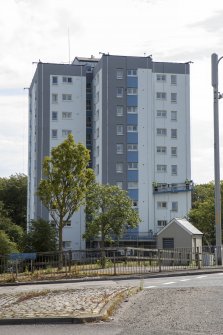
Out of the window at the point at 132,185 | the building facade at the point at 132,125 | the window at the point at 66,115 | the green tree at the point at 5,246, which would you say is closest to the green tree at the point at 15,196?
the building facade at the point at 132,125

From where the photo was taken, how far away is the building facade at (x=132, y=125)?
8694cm

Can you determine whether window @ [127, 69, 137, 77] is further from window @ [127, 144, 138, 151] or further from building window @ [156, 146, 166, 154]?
building window @ [156, 146, 166, 154]

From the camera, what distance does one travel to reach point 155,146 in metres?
88.8

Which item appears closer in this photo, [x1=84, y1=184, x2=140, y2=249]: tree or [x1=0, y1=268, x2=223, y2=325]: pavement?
[x1=0, y1=268, x2=223, y2=325]: pavement

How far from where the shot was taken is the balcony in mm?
86688

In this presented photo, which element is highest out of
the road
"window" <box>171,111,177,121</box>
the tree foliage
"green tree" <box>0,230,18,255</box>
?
"window" <box>171,111,177,121</box>

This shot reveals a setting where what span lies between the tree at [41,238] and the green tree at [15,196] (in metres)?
52.6

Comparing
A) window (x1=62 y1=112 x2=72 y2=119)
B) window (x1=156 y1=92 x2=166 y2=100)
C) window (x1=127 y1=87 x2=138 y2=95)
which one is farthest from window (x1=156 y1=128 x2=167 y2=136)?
window (x1=62 y1=112 x2=72 y2=119)

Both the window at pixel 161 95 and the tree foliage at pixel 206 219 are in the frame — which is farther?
the window at pixel 161 95

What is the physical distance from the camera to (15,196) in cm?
10744

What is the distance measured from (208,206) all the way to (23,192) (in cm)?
4298

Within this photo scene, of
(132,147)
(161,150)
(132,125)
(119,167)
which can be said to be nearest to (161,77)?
(132,125)

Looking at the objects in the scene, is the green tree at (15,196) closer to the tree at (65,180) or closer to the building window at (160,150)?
the building window at (160,150)

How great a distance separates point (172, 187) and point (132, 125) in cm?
1056
